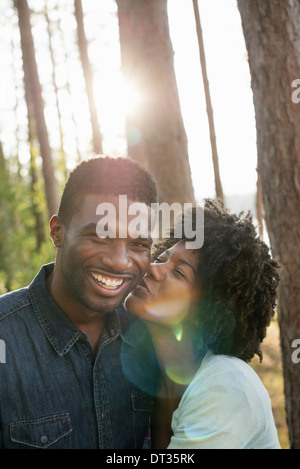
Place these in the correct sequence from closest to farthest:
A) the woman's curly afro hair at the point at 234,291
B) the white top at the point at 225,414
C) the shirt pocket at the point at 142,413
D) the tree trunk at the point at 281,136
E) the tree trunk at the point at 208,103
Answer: the white top at the point at 225,414
the woman's curly afro hair at the point at 234,291
the shirt pocket at the point at 142,413
the tree trunk at the point at 281,136
the tree trunk at the point at 208,103

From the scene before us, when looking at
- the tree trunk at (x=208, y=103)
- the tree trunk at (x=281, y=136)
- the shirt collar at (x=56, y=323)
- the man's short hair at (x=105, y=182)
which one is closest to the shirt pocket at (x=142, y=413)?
the shirt collar at (x=56, y=323)

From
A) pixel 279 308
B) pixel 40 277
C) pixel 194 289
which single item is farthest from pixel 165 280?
pixel 279 308

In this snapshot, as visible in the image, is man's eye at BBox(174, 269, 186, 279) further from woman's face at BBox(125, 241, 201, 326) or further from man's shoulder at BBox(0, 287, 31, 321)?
man's shoulder at BBox(0, 287, 31, 321)

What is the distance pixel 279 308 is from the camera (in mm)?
3594

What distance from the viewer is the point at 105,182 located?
257 cm

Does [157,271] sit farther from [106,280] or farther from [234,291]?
[234,291]

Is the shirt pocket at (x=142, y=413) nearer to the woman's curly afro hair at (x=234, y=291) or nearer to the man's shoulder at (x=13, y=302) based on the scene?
the woman's curly afro hair at (x=234, y=291)

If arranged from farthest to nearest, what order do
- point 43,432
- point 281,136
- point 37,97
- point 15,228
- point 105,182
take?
point 15,228
point 37,97
point 281,136
point 105,182
point 43,432

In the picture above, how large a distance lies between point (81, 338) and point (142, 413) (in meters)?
0.54

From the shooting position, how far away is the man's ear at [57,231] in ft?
8.66

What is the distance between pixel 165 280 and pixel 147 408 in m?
0.73

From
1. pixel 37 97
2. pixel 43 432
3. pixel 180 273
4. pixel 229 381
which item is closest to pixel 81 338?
pixel 43 432

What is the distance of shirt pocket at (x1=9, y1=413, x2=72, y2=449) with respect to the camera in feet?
7.65

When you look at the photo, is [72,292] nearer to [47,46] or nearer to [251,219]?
[251,219]
